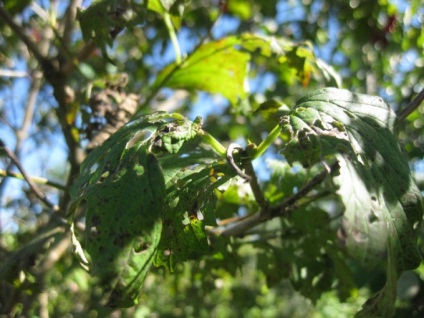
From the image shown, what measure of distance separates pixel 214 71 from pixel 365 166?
3.71 feet

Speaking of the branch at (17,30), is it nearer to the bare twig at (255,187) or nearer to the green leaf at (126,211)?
the green leaf at (126,211)

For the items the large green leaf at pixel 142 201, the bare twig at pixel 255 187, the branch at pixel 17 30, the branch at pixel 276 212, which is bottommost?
the branch at pixel 276 212

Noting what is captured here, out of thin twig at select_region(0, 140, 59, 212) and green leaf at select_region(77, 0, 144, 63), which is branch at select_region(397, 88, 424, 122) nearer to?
green leaf at select_region(77, 0, 144, 63)

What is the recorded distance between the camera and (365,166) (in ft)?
3.04

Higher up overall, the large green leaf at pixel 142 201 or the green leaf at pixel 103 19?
the green leaf at pixel 103 19

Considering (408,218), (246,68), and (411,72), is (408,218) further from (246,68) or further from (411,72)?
(411,72)

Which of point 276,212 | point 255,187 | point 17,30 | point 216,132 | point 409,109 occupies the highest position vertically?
point 17,30

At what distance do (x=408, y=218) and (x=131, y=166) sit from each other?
534mm

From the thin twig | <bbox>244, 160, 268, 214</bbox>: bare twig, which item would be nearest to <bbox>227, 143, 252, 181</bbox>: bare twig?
<bbox>244, 160, 268, 214</bbox>: bare twig

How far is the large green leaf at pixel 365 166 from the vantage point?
2.63ft

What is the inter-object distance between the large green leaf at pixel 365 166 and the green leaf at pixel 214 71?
0.88 m

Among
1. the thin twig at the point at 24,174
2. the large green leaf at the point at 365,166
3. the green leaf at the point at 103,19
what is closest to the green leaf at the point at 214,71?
the green leaf at the point at 103,19

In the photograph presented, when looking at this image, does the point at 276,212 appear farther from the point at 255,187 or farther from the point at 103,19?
the point at 103,19

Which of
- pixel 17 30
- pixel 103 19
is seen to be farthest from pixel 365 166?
pixel 17 30
